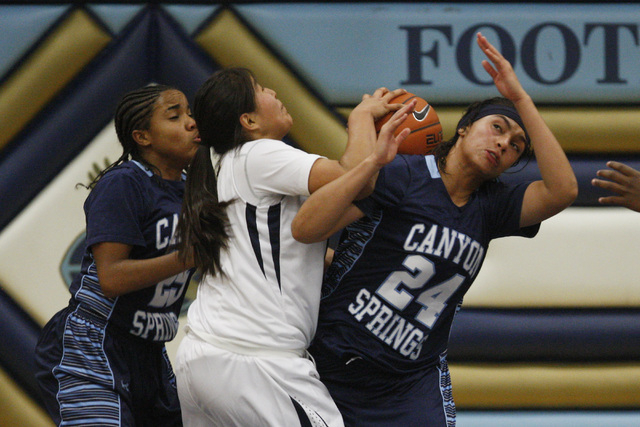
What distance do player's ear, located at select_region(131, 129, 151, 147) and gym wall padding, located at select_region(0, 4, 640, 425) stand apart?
0.97 m

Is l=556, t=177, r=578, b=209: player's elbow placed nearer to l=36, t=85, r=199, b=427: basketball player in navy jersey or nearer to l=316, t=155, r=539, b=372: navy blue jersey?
l=316, t=155, r=539, b=372: navy blue jersey

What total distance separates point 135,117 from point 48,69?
1162mm


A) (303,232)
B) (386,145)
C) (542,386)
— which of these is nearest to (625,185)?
(386,145)

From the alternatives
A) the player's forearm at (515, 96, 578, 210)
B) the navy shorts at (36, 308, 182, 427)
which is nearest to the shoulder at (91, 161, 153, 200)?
the navy shorts at (36, 308, 182, 427)

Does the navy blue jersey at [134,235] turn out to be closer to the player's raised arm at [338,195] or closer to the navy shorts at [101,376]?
the navy shorts at [101,376]

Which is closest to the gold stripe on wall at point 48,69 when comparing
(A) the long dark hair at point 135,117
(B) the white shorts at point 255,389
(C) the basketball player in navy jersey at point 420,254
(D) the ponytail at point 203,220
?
(A) the long dark hair at point 135,117

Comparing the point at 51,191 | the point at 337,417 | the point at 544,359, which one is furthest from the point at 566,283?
the point at 51,191

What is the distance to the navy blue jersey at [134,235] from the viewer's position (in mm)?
2195

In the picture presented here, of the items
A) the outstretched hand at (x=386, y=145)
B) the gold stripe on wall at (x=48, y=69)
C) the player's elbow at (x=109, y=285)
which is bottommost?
the player's elbow at (x=109, y=285)

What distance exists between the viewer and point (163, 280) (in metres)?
2.24

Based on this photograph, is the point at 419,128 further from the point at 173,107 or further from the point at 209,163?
the point at 173,107

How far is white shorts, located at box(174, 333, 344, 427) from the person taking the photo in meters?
1.82

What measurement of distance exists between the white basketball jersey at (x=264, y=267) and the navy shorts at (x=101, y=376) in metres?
0.43

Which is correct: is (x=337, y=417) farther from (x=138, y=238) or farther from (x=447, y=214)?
(x=138, y=238)
